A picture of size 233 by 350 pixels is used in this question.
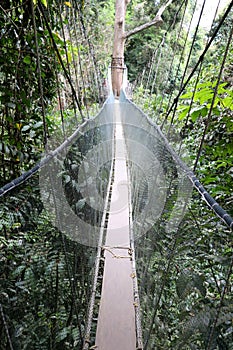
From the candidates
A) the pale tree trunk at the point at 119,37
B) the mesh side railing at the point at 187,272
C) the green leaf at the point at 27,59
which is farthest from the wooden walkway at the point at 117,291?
the pale tree trunk at the point at 119,37

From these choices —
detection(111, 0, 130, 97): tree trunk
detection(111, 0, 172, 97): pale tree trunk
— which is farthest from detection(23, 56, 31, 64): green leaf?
detection(111, 0, 130, 97): tree trunk

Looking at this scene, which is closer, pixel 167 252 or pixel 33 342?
pixel 33 342

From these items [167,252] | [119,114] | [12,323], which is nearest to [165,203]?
[167,252]

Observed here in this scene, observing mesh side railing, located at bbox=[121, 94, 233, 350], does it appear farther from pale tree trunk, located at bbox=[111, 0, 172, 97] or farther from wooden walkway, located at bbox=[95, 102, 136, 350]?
pale tree trunk, located at bbox=[111, 0, 172, 97]

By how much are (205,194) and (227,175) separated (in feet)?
2.21

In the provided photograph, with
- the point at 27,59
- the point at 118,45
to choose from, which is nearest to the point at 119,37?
the point at 118,45

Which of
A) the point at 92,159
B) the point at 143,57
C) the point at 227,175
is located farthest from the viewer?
the point at 143,57

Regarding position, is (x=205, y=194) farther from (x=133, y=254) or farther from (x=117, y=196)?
(x=117, y=196)

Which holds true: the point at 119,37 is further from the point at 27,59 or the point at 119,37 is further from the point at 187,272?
the point at 187,272

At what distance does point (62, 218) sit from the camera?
1.13 metres

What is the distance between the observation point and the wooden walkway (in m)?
1.24

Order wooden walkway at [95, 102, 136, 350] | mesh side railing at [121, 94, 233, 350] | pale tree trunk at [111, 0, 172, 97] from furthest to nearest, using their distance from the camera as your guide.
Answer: pale tree trunk at [111, 0, 172, 97] → wooden walkway at [95, 102, 136, 350] → mesh side railing at [121, 94, 233, 350]

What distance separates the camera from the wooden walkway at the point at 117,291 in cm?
124

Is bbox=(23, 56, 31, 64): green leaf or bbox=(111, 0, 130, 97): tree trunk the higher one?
bbox=(111, 0, 130, 97): tree trunk
